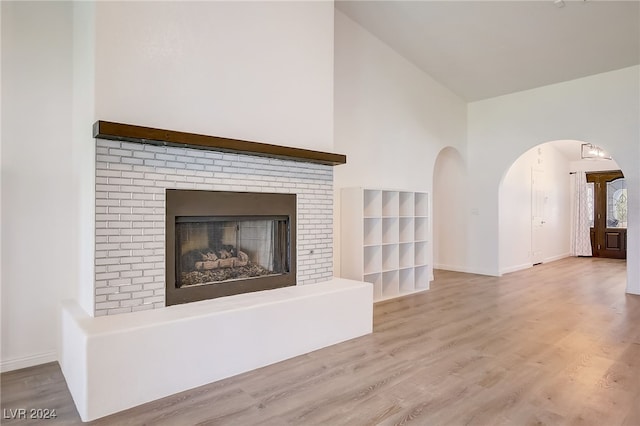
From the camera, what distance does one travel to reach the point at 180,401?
2400mm

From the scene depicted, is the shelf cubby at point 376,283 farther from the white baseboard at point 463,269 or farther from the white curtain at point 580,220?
the white curtain at point 580,220

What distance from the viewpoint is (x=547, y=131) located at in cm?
628

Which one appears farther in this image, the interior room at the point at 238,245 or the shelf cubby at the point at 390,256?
the shelf cubby at the point at 390,256

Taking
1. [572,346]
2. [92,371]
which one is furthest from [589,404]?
[92,371]

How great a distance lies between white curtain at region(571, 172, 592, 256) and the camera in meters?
9.87

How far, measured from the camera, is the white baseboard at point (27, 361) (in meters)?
2.84

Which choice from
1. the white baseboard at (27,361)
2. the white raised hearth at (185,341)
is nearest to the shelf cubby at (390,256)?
the white raised hearth at (185,341)

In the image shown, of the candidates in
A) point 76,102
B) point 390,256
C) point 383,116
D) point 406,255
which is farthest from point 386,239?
point 76,102

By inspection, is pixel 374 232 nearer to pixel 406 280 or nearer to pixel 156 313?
pixel 406 280

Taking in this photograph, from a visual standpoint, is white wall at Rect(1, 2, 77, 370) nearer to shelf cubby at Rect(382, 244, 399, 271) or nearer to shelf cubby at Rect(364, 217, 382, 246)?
shelf cubby at Rect(364, 217, 382, 246)

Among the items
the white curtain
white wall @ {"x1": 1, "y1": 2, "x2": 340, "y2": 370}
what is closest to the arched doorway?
the white curtain

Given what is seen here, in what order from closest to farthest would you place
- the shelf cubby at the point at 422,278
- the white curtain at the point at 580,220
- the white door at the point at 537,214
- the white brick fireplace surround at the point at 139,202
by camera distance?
the white brick fireplace surround at the point at 139,202, the shelf cubby at the point at 422,278, the white door at the point at 537,214, the white curtain at the point at 580,220

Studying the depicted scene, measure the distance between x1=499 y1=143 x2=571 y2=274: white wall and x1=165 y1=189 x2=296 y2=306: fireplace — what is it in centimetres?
486

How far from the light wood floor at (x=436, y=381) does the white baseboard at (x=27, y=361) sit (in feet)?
0.24
